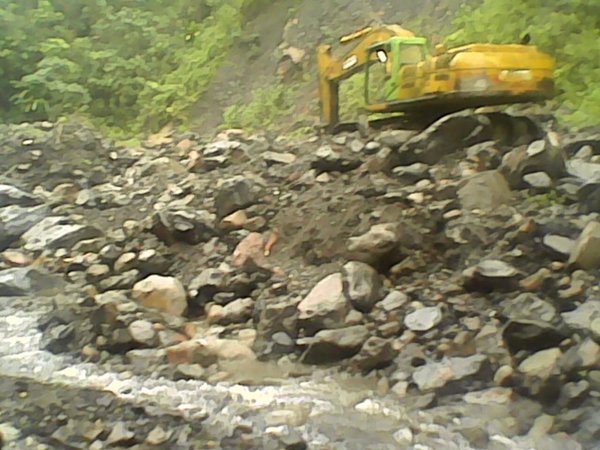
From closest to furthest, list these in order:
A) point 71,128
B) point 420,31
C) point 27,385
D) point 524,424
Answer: point 524,424 < point 27,385 < point 420,31 < point 71,128

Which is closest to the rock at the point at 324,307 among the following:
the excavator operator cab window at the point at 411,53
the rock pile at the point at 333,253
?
the rock pile at the point at 333,253

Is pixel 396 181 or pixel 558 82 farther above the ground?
pixel 558 82

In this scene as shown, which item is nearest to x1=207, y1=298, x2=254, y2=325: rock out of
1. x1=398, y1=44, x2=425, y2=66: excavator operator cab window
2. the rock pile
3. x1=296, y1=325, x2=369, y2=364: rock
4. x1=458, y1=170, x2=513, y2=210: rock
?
the rock pile

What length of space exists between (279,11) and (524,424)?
680 mm

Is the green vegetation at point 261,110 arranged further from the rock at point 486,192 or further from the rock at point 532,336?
the rock at point 532,336

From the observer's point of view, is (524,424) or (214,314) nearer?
(524,424)

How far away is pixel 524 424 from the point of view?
0.74m

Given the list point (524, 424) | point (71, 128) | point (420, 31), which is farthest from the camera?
point (71, 128)

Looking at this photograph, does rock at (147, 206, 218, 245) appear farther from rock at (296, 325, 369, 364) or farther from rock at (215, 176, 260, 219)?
rock at (296, 325, 369, 364)

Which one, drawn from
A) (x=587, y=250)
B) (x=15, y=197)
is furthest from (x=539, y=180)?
(x=15, y=197)

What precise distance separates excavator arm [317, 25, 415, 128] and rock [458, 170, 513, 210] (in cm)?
24

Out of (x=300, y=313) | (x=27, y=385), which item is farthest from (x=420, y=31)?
(x=27, y=385)

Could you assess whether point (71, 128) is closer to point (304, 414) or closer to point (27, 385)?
point (27, 385)

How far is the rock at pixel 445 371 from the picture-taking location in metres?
0.77
